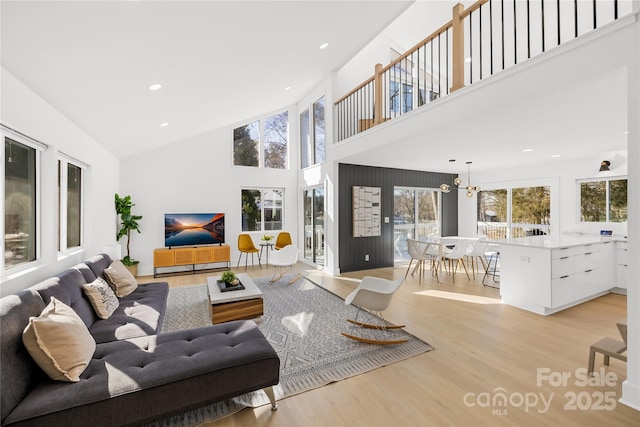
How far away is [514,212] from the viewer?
6.70 meters

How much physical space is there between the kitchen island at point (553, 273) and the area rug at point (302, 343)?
78.5 inches

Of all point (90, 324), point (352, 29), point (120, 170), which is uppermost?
point (352, 29)

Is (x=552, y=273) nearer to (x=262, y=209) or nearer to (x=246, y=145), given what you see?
(x=262, y=209)

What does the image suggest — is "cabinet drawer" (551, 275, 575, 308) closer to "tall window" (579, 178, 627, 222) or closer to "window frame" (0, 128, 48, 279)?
"tall window" (579, 178, 627, 222)

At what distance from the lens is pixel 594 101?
2723 millimetres

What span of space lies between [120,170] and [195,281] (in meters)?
2.89

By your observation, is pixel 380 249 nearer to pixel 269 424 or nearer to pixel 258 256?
pixel 258 256

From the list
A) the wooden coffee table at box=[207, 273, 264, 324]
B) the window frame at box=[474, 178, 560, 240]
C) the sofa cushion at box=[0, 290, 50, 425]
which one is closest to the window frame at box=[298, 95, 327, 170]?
the wooden coffee table at box=[207, 273, 264, 324]

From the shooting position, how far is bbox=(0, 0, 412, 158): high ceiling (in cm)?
178

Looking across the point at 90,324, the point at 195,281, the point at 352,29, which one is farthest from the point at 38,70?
the point at 195,281

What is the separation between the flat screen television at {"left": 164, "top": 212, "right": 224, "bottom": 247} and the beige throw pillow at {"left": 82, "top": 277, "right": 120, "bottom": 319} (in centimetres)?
349

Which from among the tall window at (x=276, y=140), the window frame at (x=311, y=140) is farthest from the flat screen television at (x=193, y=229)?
the window frame at (x=311, y=140)

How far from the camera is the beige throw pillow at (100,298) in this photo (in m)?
2.59

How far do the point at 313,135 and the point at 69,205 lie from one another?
4.91m
